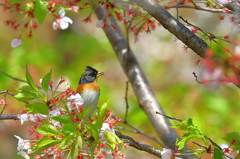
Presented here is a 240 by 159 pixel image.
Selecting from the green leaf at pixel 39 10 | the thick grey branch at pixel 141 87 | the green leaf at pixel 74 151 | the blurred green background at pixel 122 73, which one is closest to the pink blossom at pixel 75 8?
the green leaf at pixel 39 10

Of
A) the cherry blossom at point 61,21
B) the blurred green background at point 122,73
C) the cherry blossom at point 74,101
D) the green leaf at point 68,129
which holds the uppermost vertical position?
the blurred green background at point 122,73

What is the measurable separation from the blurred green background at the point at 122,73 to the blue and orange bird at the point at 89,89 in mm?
1367

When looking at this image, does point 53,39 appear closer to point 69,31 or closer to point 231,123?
point 69,31

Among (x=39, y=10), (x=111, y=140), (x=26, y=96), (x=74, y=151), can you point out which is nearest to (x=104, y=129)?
(x=111, y=140)

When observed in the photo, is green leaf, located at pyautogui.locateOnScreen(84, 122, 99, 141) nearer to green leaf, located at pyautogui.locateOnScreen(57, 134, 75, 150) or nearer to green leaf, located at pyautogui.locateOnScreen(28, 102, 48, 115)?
green leaf, located at pyautogui.locateOnScreen(57, 134, 75, 150)

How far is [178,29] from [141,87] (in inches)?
59.1

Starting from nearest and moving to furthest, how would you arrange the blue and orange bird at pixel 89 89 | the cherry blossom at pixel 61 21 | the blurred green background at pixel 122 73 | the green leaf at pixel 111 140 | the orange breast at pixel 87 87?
the green leaf at pixel 111 140 → the cherry blossom at pixel 61 21 → the blue and orange bird at pixel 89 89 → the orange breast at pixel 87 87 → the blurred green background at pixel 122 73

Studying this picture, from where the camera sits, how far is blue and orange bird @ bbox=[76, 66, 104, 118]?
117 inches

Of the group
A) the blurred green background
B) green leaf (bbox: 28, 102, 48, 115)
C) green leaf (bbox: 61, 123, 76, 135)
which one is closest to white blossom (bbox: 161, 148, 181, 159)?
green leaf (bbox: 61, 123, 76, 135)

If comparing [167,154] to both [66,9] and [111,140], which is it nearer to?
[111,140]

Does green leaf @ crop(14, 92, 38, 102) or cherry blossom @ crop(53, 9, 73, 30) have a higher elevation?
cherry blossom @ crop(53, 9, 73, 30)

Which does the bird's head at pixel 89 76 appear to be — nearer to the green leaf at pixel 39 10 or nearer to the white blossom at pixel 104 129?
the green leaf at pixel 39 10

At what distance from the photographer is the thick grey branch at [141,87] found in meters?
3.08

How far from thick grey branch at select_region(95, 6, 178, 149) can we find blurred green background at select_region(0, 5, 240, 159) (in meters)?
0.92
